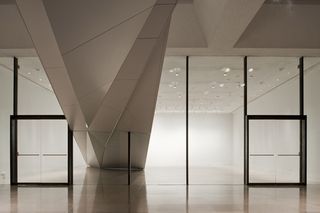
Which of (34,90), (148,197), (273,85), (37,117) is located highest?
(273,85)

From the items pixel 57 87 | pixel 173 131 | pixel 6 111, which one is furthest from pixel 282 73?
pixel 6 111

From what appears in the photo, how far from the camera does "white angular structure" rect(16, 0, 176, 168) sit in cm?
501

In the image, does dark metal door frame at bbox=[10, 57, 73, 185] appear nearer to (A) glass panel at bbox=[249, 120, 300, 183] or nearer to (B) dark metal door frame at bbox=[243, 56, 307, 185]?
(B) dark metal door frame at bbox=[243, 56, 307, 185]

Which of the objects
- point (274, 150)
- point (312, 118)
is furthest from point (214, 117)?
point (312, 118)

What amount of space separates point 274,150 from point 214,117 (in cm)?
210

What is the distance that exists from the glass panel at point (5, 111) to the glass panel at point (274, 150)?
24.3ft

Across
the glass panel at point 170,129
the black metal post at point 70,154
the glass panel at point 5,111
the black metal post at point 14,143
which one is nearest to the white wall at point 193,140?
the glass panel at point 170,129

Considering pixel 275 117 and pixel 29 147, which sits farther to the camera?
pixel 275 117

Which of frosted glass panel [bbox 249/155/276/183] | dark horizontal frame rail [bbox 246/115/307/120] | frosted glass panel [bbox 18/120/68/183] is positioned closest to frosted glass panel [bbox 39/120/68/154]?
frosted glass panel [bbox 18/120/68/183]

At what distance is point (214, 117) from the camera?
40.4 ft

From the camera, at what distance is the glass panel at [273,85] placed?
1213cm

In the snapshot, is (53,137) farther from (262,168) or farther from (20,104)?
(262,168)

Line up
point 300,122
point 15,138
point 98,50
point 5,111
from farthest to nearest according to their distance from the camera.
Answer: point 300,122 < point 5,111 < point 15,138 < point 98,50

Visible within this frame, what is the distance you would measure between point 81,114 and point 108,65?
8.06 feet
